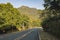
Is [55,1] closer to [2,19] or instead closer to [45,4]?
[45,4]

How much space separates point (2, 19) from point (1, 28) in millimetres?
3141

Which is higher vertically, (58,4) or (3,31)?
(58,4)

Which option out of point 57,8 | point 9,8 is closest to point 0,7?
point 9,8

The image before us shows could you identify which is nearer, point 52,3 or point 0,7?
point 52,3

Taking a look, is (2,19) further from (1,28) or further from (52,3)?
(52,3)

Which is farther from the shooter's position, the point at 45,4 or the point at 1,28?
the point at 1,28

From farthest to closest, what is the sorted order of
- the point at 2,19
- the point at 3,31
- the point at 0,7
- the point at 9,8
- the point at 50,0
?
the point at 9,8
the point at 0,7
the point at 3,31
the point at 2,19
the point at 50,0

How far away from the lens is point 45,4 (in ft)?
132

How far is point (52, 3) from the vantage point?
3759cm

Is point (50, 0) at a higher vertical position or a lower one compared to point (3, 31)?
higher

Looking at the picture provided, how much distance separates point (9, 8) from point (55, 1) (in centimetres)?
4595

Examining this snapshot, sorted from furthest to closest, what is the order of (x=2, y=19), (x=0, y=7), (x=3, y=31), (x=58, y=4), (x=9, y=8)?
(x=9, y=8)
(x=0, y=7)
(x=3, y=31)
(x=2, y=19)
(x=58, y=4)

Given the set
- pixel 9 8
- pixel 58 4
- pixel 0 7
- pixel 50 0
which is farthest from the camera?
pixel 9 8

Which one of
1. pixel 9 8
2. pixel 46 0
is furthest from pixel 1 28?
pixel 46 0
